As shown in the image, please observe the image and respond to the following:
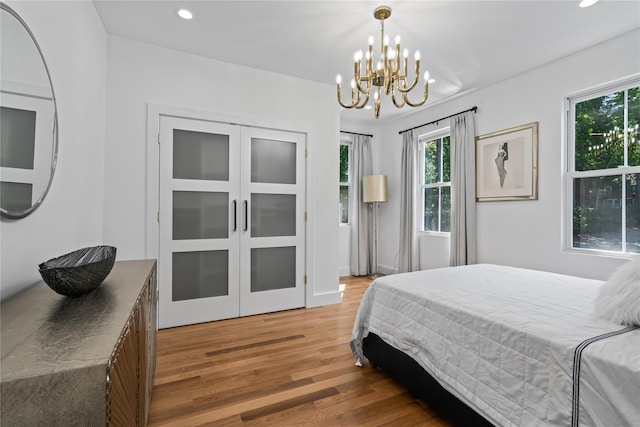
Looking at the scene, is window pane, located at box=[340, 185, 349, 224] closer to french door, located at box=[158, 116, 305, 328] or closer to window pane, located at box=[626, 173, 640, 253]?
french door, located at box=[158, 116, 305, 328]

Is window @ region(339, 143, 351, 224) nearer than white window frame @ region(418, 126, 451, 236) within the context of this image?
No

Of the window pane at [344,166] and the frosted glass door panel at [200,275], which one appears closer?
the frosted glass door panel at [200,275]

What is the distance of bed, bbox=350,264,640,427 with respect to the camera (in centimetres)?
106

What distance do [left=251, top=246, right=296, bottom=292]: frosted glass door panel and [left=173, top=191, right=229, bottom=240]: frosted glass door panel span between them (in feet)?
1.57

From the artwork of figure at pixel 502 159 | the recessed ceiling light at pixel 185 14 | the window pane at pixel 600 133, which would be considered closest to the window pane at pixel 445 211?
the artwork of figure at pixel 502 159

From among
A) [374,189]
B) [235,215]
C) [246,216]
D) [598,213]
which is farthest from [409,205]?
[235,215]

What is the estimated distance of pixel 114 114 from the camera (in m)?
2.80

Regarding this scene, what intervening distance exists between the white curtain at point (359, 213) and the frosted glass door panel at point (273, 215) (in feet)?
6.60

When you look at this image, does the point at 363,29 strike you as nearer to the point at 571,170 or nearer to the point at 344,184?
the point at 571,170

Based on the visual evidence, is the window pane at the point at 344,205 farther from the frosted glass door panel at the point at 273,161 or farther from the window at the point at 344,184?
the frosted glass door panel at the point at 273,161

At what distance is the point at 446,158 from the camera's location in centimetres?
456

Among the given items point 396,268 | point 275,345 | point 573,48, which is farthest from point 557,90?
point 275,345

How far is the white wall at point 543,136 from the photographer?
2.78 m

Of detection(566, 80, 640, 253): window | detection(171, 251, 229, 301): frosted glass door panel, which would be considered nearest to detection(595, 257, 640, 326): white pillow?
detection(566, 80, 640, 253): window
